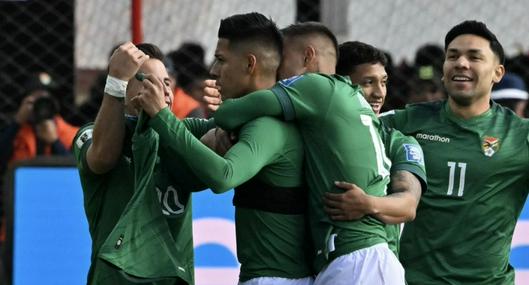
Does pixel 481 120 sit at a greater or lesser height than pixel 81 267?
greater

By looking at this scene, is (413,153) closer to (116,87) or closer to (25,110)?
(116,87)

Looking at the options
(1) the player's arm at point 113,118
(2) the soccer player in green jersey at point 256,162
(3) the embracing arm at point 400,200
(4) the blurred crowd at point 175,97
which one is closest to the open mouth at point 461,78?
(3) the embracing arm at point 400,200

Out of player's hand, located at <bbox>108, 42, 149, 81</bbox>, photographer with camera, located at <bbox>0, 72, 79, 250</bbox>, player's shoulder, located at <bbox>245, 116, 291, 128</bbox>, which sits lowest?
photographer with camera, located at <bbox>0, 72, 79, 250</bbox>

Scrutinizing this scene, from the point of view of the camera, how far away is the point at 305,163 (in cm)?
514

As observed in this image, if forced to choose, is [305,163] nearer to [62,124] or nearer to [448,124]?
[448,124]

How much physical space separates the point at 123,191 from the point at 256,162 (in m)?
0.73

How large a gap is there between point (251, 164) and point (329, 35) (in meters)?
0.88

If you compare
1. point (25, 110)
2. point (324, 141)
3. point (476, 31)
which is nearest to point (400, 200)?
point (324, 141)

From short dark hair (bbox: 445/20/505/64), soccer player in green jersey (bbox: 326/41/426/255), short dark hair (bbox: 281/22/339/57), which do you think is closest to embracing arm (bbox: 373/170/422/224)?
soccer player in green jersey (bbox: 326/41/426/255)

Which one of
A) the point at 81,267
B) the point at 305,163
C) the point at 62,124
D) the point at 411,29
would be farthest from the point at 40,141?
the point at 305,163

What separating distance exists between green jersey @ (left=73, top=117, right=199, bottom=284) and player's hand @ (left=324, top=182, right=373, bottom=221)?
62 cm

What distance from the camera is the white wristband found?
520 cm

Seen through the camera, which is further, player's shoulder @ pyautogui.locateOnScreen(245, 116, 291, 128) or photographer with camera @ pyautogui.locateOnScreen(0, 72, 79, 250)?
photographer with camera @ pyautogui.locateOnScreen(0, 72, 79, 250)

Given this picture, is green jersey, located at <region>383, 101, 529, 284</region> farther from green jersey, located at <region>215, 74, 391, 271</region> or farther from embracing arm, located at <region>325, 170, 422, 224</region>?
green jersey, located at <region>215, 74, 391, 271</region>
